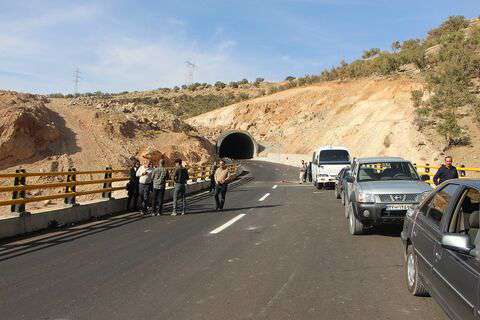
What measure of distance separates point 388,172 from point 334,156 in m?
12.9

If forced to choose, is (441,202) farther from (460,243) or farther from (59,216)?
(59,216)

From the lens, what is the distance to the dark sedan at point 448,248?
11.3ft

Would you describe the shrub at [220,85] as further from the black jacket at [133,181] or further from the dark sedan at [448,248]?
the dark sedan at [448,248]

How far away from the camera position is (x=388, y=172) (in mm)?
11281

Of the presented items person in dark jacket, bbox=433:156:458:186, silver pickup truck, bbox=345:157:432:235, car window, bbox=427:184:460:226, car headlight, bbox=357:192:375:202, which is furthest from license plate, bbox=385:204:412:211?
car window, bbox=427:184:460:226

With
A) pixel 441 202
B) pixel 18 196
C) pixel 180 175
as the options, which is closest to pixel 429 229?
pixel 441 202

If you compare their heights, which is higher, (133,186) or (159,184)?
(159,184)

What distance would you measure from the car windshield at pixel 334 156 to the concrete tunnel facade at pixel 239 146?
47.6 metres

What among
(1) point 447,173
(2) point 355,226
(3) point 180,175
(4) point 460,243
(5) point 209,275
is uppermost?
(1) point 447,173

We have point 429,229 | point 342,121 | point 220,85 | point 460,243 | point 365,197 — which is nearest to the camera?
point 460,243

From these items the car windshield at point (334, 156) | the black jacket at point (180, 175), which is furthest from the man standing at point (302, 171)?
the black jacket at point (180, 175)

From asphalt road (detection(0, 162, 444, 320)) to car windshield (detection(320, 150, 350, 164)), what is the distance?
12.5 m

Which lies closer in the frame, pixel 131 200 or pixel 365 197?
pixel 365 197

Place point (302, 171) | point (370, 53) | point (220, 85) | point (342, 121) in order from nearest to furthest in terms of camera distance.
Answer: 1. point (302, 171)
2. point (342, 121)
3. point (370, 53)
4. point (220, 85)
